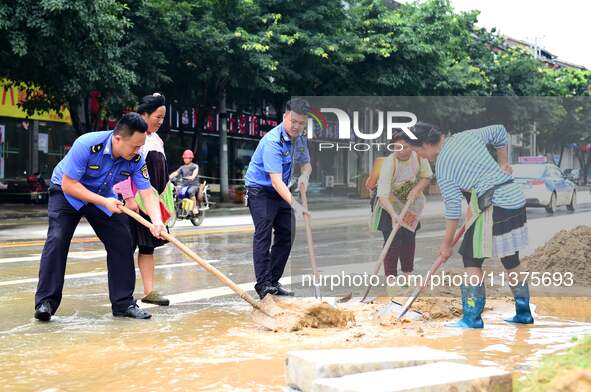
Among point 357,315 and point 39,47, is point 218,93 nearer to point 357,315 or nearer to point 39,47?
point 39,47

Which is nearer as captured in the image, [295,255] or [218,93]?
[295,255]

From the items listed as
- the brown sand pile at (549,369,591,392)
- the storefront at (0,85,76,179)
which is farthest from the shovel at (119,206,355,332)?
the storefront at (0,85,76,179)

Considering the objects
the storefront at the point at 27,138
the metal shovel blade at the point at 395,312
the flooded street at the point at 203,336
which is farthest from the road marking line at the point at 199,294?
the storefront at the point at 27,138

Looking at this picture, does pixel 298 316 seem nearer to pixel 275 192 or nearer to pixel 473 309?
pixel 473 309

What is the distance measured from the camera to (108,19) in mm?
18188

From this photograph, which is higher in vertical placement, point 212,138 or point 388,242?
point 212,138

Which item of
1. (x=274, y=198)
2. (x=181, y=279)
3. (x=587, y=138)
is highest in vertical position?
(x=587, y=138)

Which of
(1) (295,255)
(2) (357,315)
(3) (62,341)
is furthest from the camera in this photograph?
(1) (295,255)

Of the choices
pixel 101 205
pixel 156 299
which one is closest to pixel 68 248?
pixel 101 205

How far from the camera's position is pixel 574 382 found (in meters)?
3.18

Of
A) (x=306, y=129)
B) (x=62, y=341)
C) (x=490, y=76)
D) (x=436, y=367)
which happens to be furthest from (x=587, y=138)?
(x=490, y=76)

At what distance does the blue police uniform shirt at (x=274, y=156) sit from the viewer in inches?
274

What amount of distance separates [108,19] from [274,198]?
40.5 feet

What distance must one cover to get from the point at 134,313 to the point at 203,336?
3.09 feet
